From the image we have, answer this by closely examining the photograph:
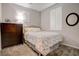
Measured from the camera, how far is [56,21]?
4.94 feet

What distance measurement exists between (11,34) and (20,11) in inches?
16.8

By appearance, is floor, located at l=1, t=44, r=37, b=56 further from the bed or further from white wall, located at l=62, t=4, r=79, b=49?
white wall, located at l=62, t=4, r=79, b=49

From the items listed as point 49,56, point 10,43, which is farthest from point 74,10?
point 10,43

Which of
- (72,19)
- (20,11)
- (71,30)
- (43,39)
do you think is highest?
(20,11)

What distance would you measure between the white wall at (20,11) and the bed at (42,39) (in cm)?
14

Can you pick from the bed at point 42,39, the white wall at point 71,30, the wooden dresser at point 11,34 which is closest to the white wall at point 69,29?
the white wall at point 71,30

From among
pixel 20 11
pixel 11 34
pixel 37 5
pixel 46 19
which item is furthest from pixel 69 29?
pixel 11 34

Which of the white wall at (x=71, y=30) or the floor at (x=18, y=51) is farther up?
the white wall at (x=71, y=30)

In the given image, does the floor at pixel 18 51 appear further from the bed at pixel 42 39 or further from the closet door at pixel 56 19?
the closet door at pixel 56 19

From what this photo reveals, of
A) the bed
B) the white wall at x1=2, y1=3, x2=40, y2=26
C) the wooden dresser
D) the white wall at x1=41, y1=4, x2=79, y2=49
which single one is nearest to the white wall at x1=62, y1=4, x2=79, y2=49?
the white wall at x1=41, y1=4, x2=79, y2=49

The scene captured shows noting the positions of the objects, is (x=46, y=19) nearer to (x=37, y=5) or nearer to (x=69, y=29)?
(x=37, y=5)

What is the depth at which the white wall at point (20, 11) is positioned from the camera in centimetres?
147

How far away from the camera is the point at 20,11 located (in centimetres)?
153

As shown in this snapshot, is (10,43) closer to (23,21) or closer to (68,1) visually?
(23,21)
